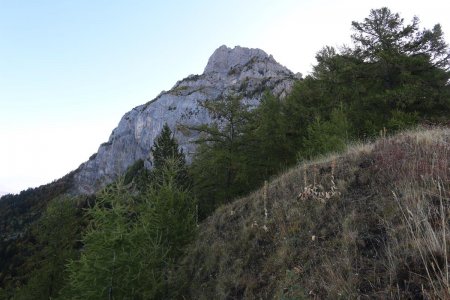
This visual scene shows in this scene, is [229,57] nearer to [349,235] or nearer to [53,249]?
[53,249]

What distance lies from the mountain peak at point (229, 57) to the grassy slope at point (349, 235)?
144m

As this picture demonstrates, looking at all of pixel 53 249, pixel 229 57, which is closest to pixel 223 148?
pixel 53 249

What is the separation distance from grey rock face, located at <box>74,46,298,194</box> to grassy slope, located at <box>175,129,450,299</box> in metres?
94.6

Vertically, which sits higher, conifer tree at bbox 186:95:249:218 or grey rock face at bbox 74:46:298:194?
grey rock face at bbox 74:46:298:194

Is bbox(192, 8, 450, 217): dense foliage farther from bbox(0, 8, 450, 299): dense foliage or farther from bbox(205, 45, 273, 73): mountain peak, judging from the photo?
bbox(205, 45, 273, 73): mountain peak

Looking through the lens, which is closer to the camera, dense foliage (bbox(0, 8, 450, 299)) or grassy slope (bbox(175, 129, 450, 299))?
grassy slope (bbox(175, 129, 450, 299))

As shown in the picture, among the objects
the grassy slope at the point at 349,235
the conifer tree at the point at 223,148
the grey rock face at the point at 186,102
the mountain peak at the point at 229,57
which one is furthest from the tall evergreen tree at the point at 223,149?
the mountain peak at the point at 229,57

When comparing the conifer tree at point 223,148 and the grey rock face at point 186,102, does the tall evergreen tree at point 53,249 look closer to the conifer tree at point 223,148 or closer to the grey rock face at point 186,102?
the conifer tree at point 223,148

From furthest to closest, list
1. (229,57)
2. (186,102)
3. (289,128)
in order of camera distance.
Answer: (229,57) < (186,102) < (289,128)

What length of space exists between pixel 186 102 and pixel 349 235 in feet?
382

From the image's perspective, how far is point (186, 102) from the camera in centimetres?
11869

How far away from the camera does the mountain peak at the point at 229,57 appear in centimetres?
14975

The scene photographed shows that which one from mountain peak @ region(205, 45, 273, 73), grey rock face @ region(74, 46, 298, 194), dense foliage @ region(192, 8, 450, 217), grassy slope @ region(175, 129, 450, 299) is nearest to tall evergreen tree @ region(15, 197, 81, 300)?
dense foliage @ region(192, 8, 450, 217)

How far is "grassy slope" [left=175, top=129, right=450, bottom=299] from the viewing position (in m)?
3.56
